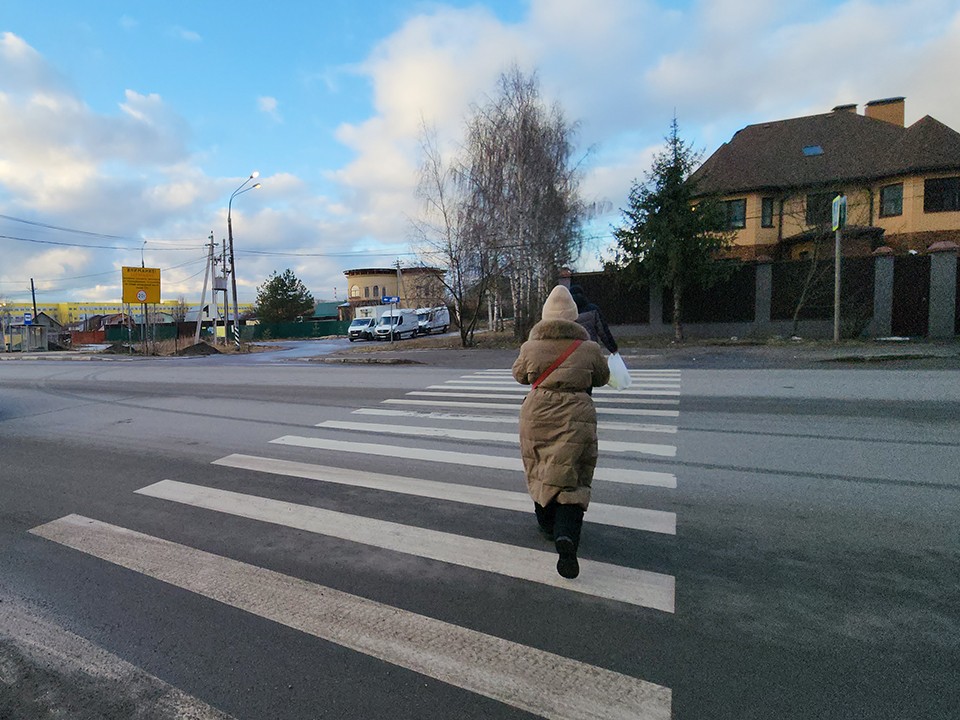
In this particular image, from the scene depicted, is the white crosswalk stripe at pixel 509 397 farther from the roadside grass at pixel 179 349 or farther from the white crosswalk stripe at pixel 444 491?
the roadside grass at pixel 179 349

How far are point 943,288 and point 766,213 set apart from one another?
44.5ft

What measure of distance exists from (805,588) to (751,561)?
1.20 ft

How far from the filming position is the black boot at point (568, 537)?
307 centimetres

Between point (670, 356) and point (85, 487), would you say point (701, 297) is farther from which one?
point (85, 487)

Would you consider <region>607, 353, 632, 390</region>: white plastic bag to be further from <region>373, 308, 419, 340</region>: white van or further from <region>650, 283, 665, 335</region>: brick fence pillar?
<region>373, 308, 419, 340</region>: white van

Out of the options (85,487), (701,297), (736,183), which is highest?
(736,183)

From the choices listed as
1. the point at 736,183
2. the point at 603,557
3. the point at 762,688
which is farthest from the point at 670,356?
the point at 736,183

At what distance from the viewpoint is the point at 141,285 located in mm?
36938

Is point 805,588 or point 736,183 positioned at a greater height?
point 736,183

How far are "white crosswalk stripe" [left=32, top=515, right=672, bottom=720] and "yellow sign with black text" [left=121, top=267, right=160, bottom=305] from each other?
39.0 metres

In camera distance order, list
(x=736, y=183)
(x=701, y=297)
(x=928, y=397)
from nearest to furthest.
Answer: (x=928, y=397), (x=701, y=297), (x=736, y=183)

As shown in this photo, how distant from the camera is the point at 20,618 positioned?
3.00 m

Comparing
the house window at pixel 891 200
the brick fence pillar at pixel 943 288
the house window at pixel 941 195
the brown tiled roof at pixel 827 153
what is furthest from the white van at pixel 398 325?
the house window at pixel 941 195

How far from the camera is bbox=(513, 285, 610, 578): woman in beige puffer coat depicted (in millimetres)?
3148
